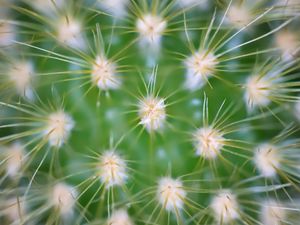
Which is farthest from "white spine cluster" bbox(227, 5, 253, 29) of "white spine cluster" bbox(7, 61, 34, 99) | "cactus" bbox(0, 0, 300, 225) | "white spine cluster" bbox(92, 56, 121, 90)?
"white spine cluster" bbox(7, 61, 34, 99)

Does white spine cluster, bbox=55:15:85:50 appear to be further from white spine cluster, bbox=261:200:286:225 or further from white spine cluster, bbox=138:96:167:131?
white spine cluster, bbox=261:200:286:225

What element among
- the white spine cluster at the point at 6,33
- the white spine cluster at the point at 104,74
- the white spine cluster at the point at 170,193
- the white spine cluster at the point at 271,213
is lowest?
the white spine cluster at the point at 170,193

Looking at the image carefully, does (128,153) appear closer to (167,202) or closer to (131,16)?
(167,202)

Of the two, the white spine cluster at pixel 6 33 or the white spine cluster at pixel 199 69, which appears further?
the white spine cluster at pixel 6 33

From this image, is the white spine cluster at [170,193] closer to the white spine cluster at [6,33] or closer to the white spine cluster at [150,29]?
the white spine cluster at [150,29]

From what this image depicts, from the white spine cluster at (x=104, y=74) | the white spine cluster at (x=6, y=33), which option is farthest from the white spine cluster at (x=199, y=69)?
the white spine cluster at (x=6, y=33)

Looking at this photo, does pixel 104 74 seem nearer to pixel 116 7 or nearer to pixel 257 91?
pixel 116 7
